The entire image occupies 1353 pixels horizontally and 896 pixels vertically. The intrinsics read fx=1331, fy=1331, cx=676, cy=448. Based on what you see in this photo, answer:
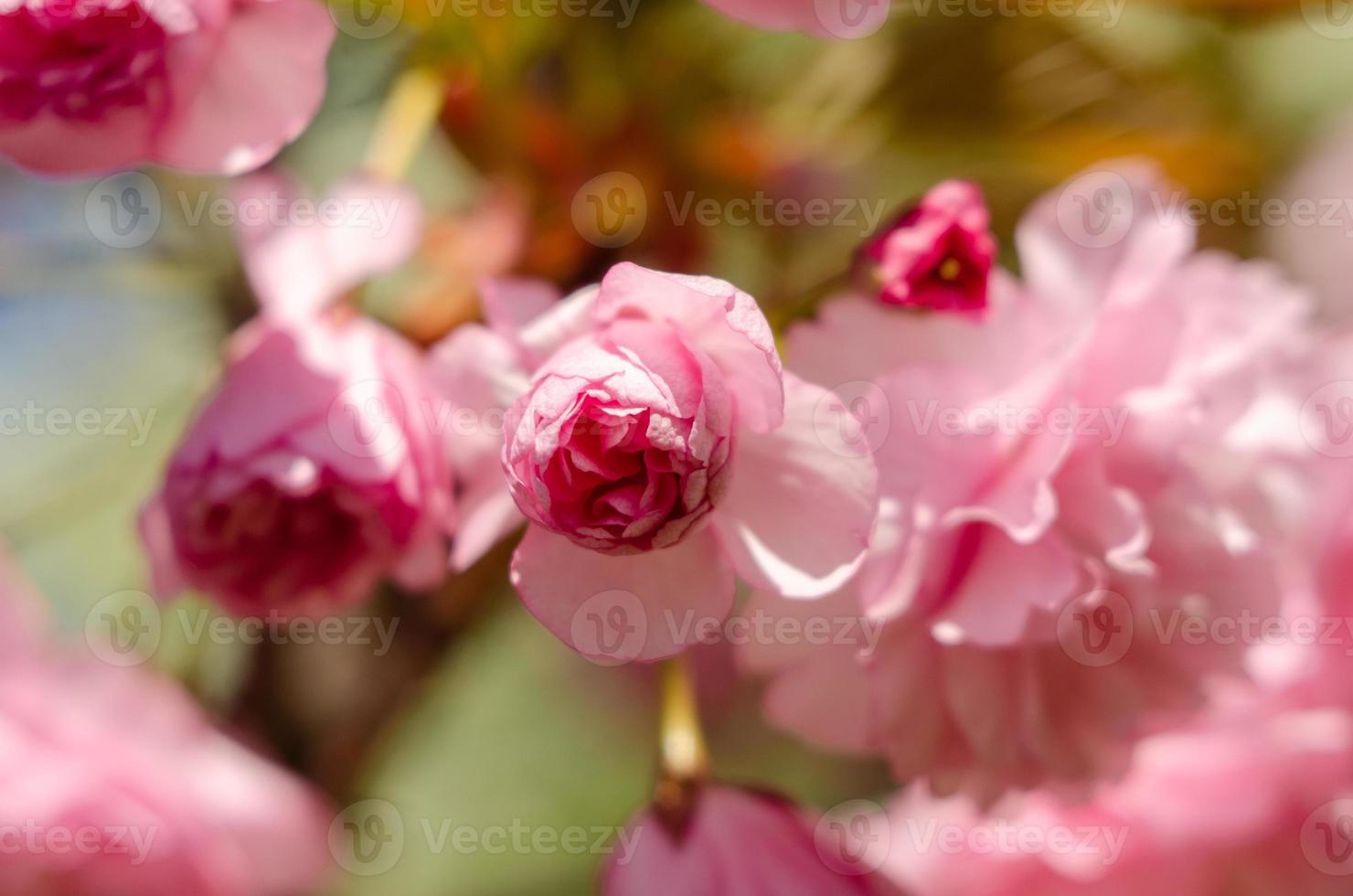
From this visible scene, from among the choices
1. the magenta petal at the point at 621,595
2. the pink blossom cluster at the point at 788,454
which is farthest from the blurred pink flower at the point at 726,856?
the magenta petal at the point at 621,595

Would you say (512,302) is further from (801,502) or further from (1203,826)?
(1203,826)

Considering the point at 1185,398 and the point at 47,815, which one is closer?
the point at 1185,398

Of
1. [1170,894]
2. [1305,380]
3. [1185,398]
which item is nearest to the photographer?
[1185,398]

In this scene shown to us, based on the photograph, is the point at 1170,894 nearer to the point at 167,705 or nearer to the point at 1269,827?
the point at 1269,827

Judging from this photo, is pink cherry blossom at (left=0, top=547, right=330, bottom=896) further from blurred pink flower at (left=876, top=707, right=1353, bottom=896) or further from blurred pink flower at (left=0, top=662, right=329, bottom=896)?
blurred pink flower at (left=876, top=707, right=1353, bottom=896)

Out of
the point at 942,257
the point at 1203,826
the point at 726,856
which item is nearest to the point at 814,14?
the point at 942,257

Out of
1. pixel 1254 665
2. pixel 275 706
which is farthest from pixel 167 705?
pixel 1254 665

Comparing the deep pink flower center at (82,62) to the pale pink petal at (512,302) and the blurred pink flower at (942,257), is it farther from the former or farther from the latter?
the blurred pink flower at (942,257)
